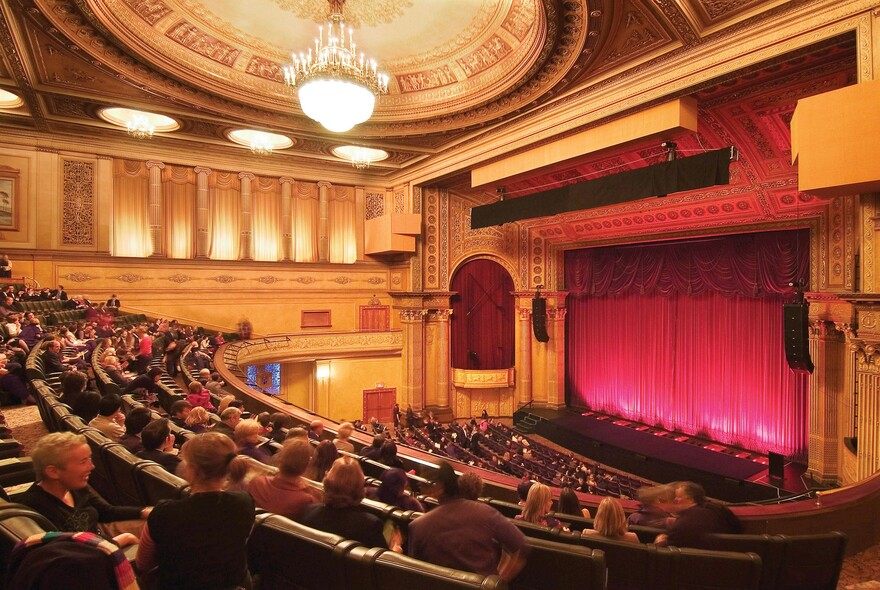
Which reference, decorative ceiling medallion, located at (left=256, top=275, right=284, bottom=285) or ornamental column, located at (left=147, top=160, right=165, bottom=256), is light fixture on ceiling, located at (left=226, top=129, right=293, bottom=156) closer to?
ornamental column, located at (left=147, top=160, right=165, bottom=256)

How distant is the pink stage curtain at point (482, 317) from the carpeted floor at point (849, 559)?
12323 mm

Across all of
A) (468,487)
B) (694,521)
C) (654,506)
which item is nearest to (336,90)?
(468,487)

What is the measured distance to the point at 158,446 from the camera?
279cm

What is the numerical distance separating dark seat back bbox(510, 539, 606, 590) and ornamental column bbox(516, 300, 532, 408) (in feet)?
44.2

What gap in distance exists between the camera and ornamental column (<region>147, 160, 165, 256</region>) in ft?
42.2

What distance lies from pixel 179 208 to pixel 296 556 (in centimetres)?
1352

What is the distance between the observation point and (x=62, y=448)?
5.94 feet

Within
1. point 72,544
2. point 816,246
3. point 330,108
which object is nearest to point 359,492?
point 72,544

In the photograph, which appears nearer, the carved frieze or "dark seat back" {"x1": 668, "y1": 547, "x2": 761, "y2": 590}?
"dark seat back" {"x1": 668, "y1": 547, "x2": 761, "y2": 590}

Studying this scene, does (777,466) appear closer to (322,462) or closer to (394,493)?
(394,493)

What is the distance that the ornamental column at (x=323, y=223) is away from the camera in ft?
49.6

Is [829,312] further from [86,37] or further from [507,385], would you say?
[86,37]

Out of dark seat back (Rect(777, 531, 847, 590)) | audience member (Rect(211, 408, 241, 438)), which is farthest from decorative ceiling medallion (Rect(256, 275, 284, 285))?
dark seat back (Rect(777, 531, 847, 590))

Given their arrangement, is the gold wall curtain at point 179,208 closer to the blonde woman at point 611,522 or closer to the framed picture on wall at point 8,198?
the framed picture on wall at point 8,198
